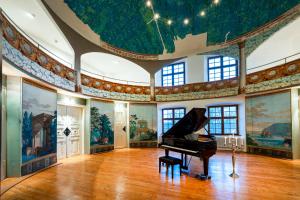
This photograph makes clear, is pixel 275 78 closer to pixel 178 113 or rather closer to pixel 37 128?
pixel 178 113

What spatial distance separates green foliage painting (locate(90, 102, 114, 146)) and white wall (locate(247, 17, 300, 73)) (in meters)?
8.47

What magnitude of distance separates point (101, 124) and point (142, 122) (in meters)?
2.67

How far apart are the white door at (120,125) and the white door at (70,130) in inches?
85.0

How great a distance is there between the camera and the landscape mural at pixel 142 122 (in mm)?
10766

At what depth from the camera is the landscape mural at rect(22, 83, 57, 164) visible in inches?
206

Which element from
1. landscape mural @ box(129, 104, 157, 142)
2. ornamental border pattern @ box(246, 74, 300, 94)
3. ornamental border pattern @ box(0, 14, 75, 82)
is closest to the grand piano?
ornamental border pattern @ box(246, 74, 300, 94)

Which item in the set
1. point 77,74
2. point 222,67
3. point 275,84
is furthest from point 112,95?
point 275,84

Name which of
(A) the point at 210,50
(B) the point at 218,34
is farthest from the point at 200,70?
(B) the point at 218,34

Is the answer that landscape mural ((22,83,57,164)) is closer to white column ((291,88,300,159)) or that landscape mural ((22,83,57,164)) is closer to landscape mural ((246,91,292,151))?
landscape mural ((246,91,292,151))

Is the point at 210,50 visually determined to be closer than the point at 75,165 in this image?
No

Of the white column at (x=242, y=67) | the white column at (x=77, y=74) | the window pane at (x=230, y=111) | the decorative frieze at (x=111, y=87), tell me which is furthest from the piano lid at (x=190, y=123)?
the window pane at (x=230, y=111)

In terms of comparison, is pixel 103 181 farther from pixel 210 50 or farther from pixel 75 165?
pixel 210 50

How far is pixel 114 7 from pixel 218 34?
5.54 m

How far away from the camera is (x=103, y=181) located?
185 inches
